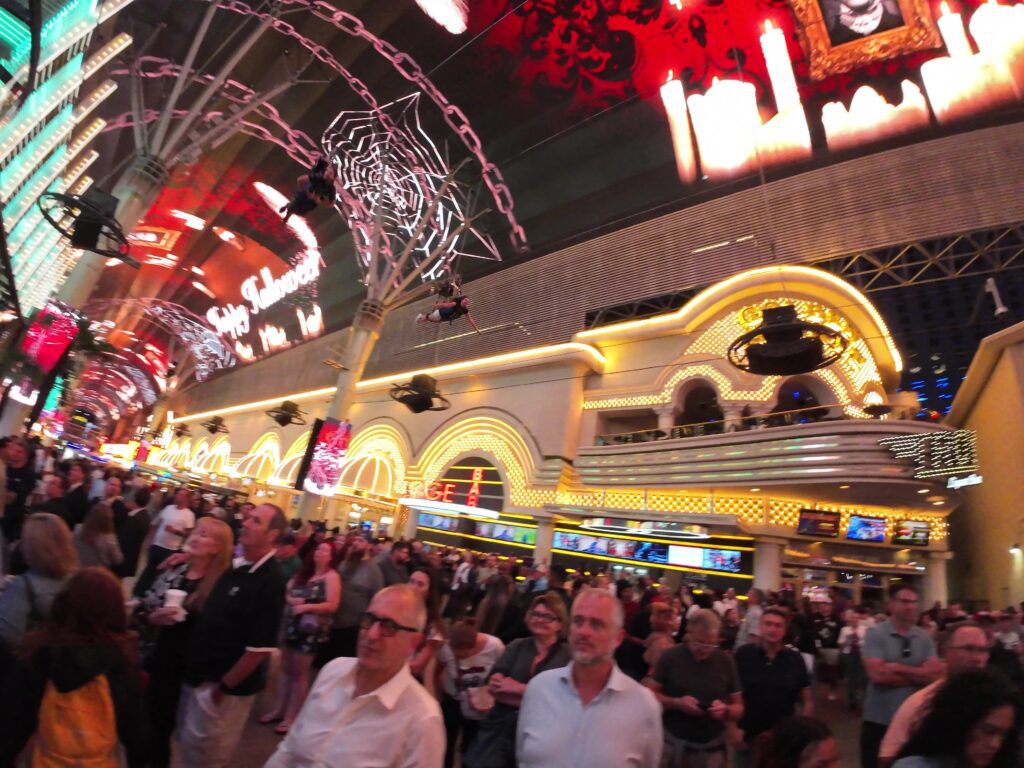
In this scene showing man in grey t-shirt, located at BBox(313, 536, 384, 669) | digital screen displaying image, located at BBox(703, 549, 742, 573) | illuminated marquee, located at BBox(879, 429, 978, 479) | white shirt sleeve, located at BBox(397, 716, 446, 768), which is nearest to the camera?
white shirt sleeve, located at BBox(397, 716, 446, 768)

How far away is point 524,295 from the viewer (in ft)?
71.9

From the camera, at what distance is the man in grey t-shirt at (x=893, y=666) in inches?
125

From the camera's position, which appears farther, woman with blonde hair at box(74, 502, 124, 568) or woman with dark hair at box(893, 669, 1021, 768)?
woman with blonde hair at box(74, 502, 124, 568)

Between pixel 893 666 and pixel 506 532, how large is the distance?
55.3 ft

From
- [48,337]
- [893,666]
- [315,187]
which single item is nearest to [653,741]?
[893,666]

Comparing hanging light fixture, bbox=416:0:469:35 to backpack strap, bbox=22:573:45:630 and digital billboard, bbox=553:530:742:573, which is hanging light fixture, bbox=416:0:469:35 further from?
backpack strap, bbox=22:573:45:630

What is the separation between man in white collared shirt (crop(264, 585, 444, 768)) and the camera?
1594mm

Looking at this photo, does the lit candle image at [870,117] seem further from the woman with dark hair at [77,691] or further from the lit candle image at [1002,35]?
the woman with dark hair at [77,691]

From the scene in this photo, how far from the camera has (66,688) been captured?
1757 millimetres

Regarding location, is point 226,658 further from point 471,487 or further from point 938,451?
point 471,487

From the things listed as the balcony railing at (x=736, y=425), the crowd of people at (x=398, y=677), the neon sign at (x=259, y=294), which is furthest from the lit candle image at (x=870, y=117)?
the neon sign at (x=259, y=294)

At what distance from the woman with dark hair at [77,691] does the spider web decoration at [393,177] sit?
1720 cm

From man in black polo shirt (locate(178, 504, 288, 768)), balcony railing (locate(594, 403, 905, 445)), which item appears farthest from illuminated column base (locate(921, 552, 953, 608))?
man in black polo shirt (locate(178, 504, 288, 768))

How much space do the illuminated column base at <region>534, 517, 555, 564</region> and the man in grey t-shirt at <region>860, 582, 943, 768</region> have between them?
48.9 ft
